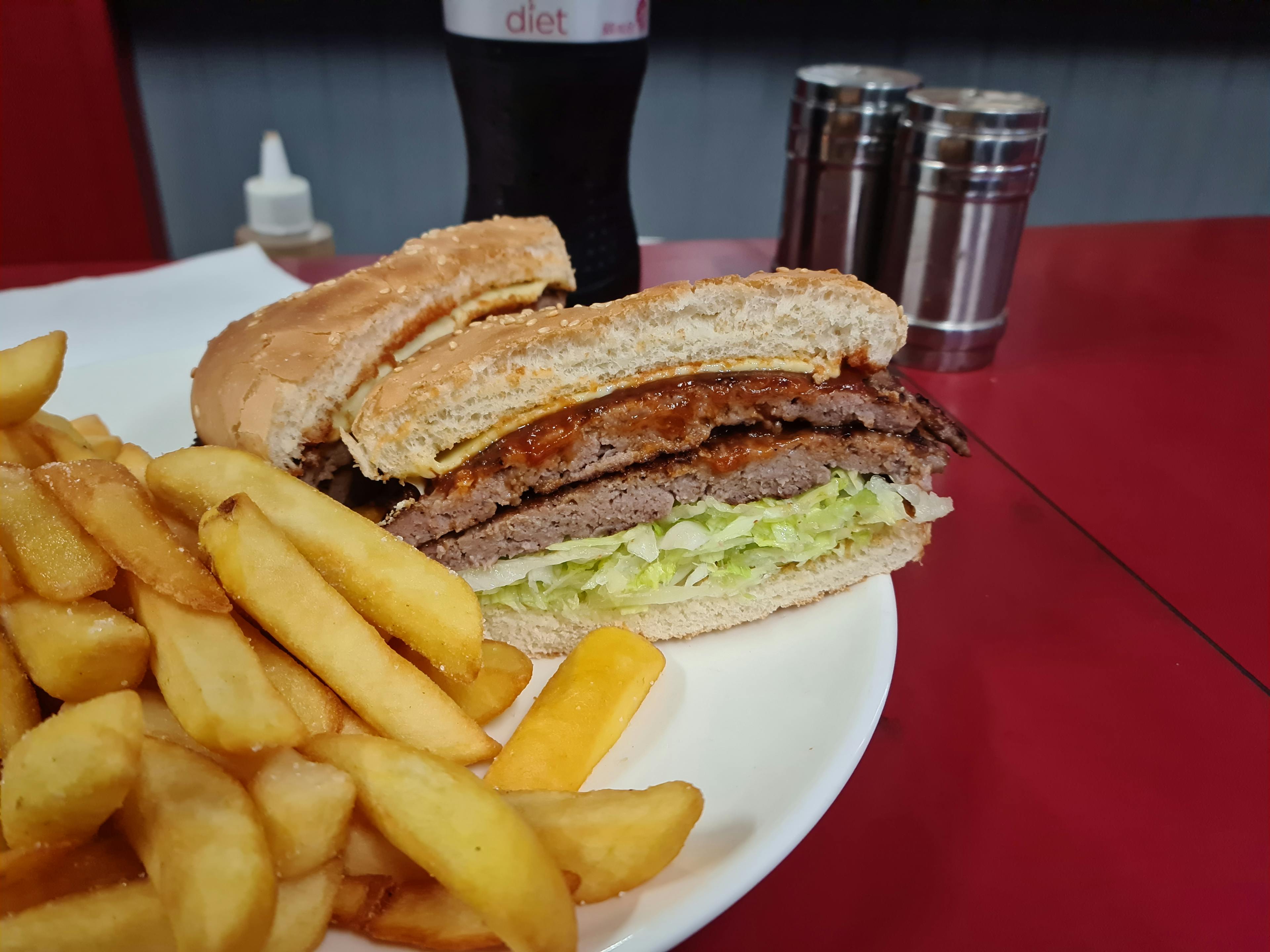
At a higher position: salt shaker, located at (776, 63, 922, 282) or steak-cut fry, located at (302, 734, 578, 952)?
salt shaker, located at (776, 63, 922, 282)

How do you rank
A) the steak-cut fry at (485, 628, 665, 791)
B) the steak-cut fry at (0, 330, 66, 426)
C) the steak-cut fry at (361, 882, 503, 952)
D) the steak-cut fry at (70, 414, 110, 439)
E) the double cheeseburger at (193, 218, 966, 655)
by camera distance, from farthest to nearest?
1. the steak-cut fry at (70, 414, 110, 439)
2. the double cheeseburger at (193, 218, 966, 655)
3. the steak-cut fry at (0, 330, 66, 426)
4. the steak-cut fry at (485, 628, 665, 791)
5. the steak-cut fry at (361, 882, 503, 952)

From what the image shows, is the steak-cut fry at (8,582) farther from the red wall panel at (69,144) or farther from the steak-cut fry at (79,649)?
the red wall panel at (69,144)

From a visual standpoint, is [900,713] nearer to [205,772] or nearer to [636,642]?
[636,642]

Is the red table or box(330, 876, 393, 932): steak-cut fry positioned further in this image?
the red table

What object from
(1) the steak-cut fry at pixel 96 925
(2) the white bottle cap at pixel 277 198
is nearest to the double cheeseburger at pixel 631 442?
(1) the steak-cut fry at pixel 96 925

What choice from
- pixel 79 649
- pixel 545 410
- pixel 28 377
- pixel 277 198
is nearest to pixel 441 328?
pixel 545 410

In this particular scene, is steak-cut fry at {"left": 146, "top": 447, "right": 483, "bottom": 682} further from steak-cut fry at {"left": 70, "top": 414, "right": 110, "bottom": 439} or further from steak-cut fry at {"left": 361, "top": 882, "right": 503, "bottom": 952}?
steak-cut fry at {"left": 70, "top": 414, "right": 110, "bottom": 439}

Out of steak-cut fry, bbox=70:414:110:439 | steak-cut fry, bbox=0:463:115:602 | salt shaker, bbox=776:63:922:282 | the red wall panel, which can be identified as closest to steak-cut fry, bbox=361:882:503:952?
steak-cut fry, bbox=0:463:115:602
